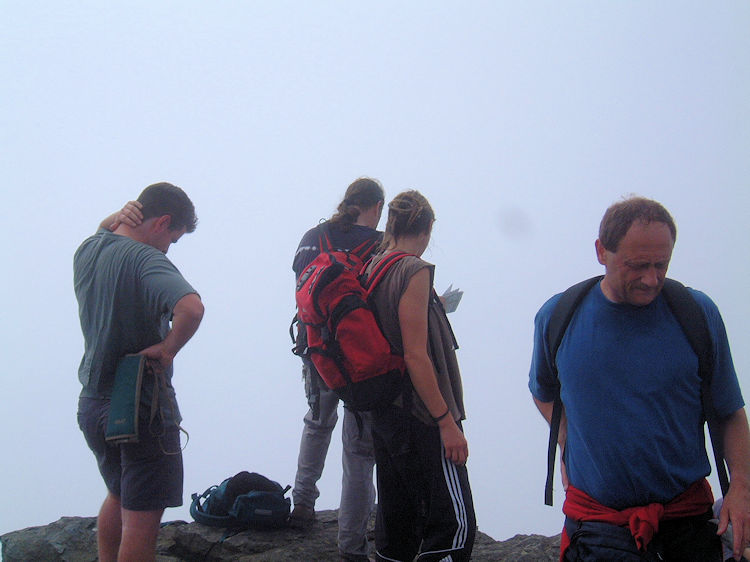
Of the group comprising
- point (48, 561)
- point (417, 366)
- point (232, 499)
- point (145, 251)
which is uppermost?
point (145, 251)

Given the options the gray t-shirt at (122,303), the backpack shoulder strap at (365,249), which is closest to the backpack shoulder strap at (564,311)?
the backpack shoulder strap at (365,249)

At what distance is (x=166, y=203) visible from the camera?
11.6 ft

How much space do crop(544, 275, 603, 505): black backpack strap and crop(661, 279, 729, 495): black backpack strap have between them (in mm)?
333

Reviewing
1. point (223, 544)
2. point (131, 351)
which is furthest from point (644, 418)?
point (223, 544)

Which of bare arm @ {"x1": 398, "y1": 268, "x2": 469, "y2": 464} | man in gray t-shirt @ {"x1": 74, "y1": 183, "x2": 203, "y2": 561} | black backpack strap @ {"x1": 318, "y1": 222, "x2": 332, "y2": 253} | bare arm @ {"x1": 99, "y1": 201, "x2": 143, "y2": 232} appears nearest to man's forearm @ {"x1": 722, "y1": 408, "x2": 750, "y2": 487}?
bare arm @ {"x1": 398, "y1": 268, "x2": 469, "y2": 464}

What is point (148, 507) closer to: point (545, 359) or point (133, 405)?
point (133, 405)

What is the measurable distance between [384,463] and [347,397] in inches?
15.1

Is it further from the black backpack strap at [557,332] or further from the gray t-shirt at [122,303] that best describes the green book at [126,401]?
the black backpack strap at [557,332]

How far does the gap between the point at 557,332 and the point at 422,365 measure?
2.25 feet

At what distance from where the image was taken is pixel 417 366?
3.09 metres

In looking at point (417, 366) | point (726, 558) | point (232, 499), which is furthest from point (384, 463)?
point (232, 499)

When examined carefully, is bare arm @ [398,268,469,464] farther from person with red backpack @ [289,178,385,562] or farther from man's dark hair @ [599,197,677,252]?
man's dark hair @ [599,197,677,252]

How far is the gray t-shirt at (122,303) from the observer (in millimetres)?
3213

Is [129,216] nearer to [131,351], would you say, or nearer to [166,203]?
[166,203]
